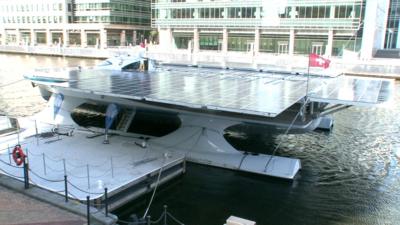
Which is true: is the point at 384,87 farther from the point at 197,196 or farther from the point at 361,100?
the point at 197,196

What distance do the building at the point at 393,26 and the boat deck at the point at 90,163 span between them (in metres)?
86.3

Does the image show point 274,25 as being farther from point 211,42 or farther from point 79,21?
point 79,21

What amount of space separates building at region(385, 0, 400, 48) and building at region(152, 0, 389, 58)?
13.1 feet

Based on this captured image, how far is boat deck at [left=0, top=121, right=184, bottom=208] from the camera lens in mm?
18031

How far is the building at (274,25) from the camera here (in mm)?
76188

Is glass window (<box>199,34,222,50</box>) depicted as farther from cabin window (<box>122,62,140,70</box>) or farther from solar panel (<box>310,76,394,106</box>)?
solar panel (<box>310,76,394,106</box>)

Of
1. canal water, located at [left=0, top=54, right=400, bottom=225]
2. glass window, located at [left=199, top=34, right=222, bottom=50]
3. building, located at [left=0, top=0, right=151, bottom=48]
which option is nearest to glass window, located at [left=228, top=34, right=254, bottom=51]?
glass window, located at [left=199, top=34, right=222, bottom=50]

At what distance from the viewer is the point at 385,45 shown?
95.9m

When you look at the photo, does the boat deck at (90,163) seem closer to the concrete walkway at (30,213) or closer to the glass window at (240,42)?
the concrete walkway at (30,213)

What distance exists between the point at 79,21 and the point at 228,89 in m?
108

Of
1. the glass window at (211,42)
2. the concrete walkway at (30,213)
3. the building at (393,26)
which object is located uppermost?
the building at (393,26)

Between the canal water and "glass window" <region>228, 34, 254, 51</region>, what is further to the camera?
"glass window" <region>228, 34, 254, 51</region>

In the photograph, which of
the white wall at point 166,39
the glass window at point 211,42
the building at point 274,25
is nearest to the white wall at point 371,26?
the building at point 274,25

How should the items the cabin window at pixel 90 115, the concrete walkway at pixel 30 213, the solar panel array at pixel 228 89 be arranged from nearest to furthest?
the concrete walkway at pixel 30 213 < the solar panel array at pixel 228 89 < the cabin window at pixel 90 115
